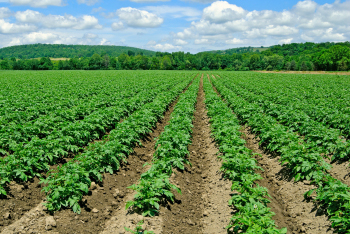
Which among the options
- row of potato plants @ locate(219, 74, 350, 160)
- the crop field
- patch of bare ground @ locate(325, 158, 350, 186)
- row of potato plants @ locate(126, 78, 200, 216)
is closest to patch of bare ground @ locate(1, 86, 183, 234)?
the crop field

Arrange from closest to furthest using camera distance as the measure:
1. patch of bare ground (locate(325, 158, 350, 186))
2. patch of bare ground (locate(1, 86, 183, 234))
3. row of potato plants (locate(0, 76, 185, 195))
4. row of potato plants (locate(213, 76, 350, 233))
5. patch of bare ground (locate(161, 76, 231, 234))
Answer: row of potato plants (locate(213, 76, 350, 233)) < patch of bare ground (locate(1, 86, 183, 234)) < patch of bare ground (locate(161, 76, 231, 234)) < row of potato plants (locate(0, 76, 185, 195)) < patch of bare ground (locate(325, 158, 350, 186))

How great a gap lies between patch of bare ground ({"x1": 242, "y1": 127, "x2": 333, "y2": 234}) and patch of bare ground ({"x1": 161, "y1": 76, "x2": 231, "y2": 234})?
49.8 inches

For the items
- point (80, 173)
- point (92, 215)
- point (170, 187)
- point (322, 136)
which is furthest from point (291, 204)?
point (80, 173)

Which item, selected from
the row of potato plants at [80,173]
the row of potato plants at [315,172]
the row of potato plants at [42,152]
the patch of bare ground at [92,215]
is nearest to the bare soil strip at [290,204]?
the row of potato plants at [315,172]

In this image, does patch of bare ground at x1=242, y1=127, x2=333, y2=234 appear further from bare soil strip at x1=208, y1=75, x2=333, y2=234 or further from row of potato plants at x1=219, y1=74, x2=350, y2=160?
row of potato plants at x1=219, y1=74, x2=350, y2=160

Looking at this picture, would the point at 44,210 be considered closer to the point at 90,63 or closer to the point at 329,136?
the point at 329,136

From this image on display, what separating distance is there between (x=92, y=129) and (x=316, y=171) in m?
→ 7.92

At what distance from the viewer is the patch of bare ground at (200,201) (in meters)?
4.85

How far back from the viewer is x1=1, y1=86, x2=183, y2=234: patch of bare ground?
14.4 ft

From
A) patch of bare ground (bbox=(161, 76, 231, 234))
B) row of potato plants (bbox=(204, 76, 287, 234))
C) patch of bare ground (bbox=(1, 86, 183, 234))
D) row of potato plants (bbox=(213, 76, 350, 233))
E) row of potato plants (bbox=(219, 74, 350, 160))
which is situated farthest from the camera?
row of potato plants (bbox=(219, 74, 350, 160))

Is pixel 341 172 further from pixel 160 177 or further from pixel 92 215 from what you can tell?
pixel 92 215

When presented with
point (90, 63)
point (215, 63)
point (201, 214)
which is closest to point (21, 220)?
point (201, 214)

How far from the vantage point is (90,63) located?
371 feet

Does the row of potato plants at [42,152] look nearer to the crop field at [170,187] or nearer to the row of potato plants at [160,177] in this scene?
the crop field at [170,187]
